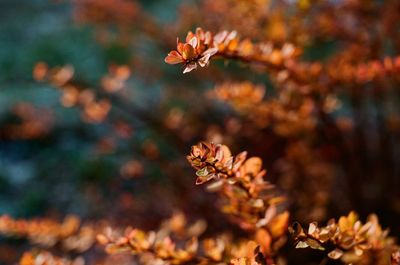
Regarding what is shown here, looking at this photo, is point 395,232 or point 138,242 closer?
point 138,242

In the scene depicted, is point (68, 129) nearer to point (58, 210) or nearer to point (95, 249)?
point (58, 210)

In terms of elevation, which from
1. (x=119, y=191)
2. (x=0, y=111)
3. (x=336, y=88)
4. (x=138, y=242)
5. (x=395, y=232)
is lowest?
(x=395, y=232)

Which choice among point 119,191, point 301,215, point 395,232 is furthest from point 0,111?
point 395,232

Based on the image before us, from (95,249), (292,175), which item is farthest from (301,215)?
(95,249)

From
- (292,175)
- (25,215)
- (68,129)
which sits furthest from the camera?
(68,129)

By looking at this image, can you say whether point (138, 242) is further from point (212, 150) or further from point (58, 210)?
point (58, 210)

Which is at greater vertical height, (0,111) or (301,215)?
(0,111)

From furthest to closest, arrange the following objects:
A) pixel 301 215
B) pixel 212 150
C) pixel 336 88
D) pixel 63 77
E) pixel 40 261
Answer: pixel 301 215 → pixel 63 77 → pixel 336 88 → pixel 40 261 → pixel 212 150
